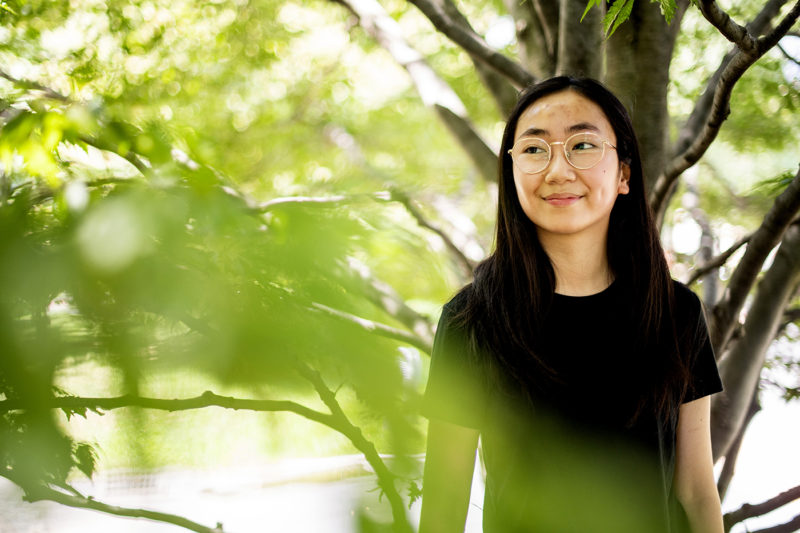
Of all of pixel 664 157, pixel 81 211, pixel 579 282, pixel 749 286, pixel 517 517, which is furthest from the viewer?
pixel 664 157

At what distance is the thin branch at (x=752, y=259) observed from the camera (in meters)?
1.99

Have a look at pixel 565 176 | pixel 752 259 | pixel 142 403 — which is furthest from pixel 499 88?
pixel 142 403

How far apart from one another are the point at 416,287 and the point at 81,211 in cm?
27

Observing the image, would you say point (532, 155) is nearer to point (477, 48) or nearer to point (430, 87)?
point (477, 48)

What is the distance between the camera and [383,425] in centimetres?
52

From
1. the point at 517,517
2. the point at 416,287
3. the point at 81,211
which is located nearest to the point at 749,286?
the point at 517,517

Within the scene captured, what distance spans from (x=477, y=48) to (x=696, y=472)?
1551 mm

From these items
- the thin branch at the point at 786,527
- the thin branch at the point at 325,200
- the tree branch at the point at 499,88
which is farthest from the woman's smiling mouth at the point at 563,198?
the tree branch at the point at 499,88

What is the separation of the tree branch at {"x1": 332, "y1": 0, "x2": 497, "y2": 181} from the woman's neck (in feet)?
4.19

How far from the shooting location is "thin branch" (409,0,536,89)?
244cm

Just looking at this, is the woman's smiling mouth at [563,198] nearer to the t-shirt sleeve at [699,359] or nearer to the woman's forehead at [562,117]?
the woman's forehead at [562,117]

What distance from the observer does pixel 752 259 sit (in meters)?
2.16

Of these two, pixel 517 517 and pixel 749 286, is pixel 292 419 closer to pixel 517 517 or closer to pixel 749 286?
pixel 517 517

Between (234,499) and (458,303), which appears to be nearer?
(234,499)
